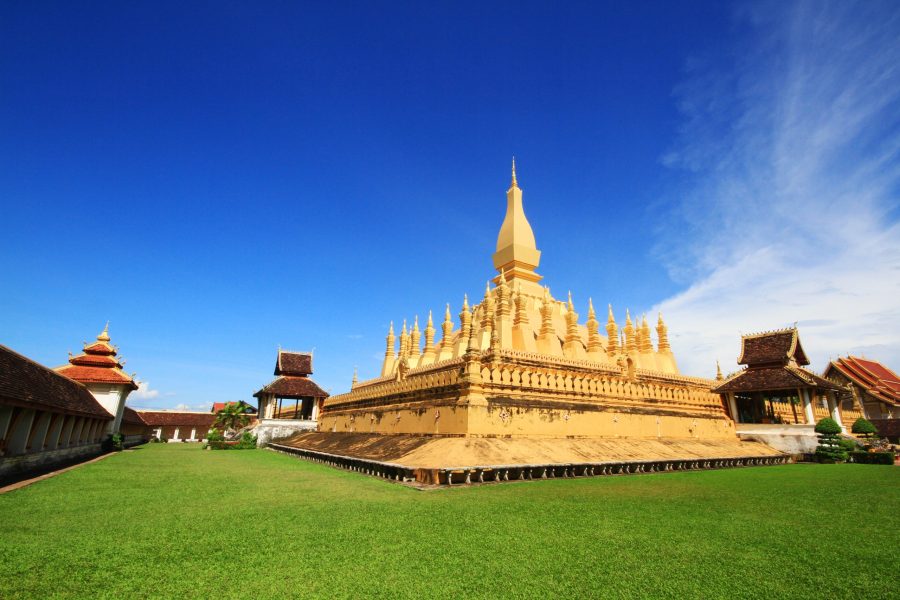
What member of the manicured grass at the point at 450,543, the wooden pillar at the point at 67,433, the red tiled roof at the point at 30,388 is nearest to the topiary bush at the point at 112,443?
the wooden pillar at the point at 67,433

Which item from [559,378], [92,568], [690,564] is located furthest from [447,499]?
[559,378]

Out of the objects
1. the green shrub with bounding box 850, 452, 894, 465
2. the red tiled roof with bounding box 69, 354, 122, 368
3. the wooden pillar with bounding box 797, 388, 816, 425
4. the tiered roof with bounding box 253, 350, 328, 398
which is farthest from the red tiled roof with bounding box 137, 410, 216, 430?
the green shrub with bounding box 850, 452, 894, 465

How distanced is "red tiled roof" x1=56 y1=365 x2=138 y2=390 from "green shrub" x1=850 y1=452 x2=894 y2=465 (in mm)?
37752

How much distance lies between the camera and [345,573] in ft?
14.1

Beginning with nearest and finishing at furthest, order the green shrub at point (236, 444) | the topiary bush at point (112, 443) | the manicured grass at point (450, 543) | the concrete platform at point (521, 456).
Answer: the manicured grass at point (450, 543) → the concrete platform at point (521, 456) → the topiary bush at point (112, 443) → the green shrub at point (236, 444)

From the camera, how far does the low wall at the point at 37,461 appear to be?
39.2 ft

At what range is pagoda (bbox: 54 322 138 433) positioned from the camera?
26328 millimetres

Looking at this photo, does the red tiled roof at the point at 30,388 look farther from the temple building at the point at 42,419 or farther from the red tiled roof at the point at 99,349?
the red tiled roof at the point at 99,349

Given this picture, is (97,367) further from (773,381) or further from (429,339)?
(773,381)

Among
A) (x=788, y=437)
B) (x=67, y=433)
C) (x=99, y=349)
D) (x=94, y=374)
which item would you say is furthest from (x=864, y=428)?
(x=99, y=349)

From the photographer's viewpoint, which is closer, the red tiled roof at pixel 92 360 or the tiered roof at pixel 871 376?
the red tiled roof at pixel 92 360

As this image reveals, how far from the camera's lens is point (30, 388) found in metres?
12.5

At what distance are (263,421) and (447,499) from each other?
27.3 meters

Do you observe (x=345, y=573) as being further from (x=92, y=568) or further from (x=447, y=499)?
(x=447, y=499)
